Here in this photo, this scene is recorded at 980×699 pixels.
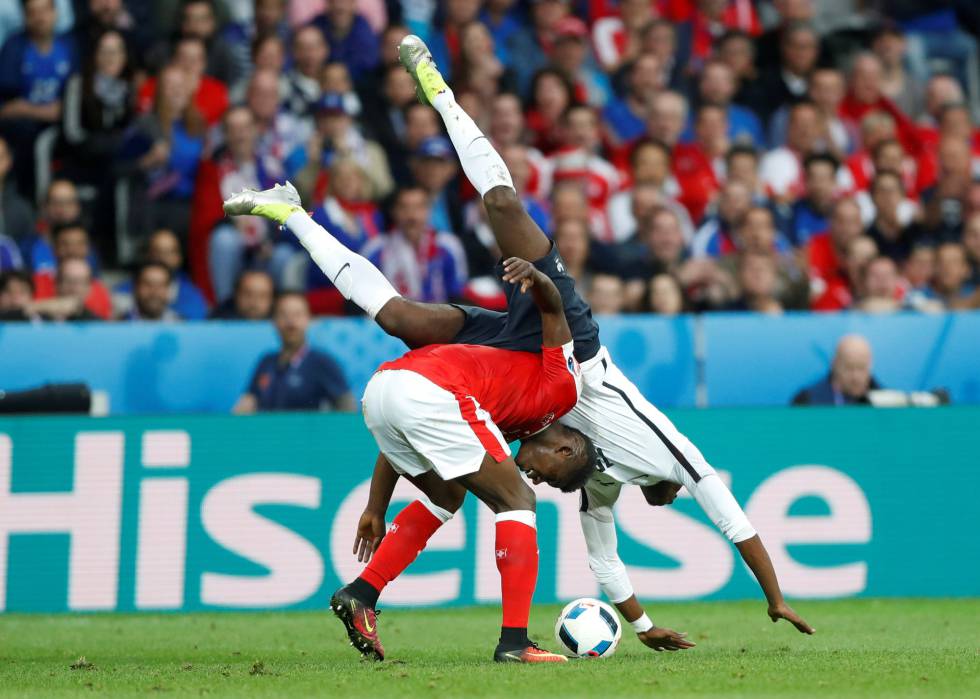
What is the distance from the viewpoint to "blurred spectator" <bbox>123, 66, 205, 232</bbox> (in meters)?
13.1

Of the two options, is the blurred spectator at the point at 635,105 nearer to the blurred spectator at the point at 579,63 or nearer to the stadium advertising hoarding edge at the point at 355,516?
the blurred spectator at the point at 579,63

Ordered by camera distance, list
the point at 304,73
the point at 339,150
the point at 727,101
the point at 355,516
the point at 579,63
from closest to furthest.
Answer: the point at 355,516
the point at 339,150
the point at 304,73
the point at 579,63
the point at 727,101

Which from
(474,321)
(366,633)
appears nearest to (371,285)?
(474,321)

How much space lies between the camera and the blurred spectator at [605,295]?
11945 mm

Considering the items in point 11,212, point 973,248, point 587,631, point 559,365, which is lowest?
point 587,631

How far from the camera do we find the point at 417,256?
1264 centimetres

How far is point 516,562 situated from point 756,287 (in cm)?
594

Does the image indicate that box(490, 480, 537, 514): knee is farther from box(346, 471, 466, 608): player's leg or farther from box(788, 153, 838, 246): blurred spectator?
box(788, 153, 838, 246): blurred spectator

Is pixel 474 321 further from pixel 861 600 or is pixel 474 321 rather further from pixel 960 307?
pixel 960 307

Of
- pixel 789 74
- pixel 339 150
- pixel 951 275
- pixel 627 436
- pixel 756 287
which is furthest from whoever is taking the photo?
pixel 789 74

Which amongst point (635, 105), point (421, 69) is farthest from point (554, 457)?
point (635, 105)

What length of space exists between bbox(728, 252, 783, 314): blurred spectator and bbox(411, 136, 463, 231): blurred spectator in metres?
2.59

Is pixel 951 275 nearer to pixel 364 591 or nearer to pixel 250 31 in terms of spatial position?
pixel 250 31

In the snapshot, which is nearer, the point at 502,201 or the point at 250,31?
the point at 502,201
